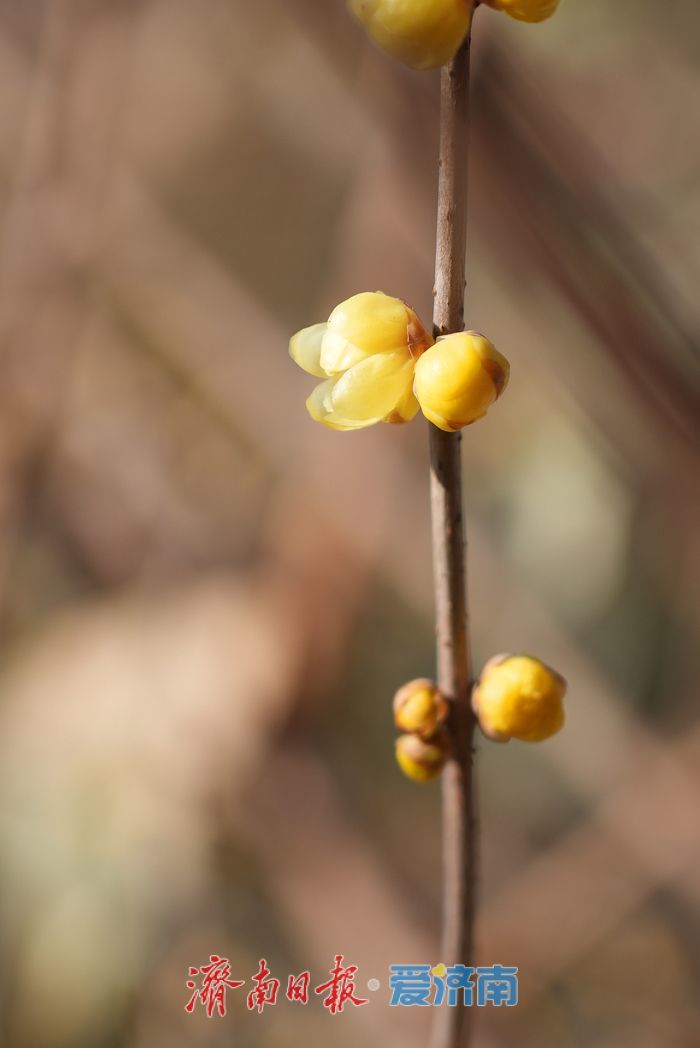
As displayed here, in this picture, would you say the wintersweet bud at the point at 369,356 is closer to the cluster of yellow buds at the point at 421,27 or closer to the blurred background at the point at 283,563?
the cluster of yellow buds at the point at 421,27

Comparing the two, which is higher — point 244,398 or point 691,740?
point 244,398

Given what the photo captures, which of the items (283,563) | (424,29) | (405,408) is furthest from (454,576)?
(283,563)

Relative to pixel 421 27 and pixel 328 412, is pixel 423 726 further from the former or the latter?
pixel 421 27

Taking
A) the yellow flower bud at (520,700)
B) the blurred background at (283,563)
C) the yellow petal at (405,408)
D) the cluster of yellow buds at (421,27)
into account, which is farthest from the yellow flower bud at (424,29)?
the blurred background at (283,563)

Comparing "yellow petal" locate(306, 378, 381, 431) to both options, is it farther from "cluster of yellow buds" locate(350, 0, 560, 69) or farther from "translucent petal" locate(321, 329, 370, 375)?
"cluster of yellow buds" locate(350, 0, 560, 69)

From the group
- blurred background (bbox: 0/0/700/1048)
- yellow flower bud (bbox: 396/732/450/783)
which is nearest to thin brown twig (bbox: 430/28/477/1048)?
yellow flower bud (bbox: 396/732/450/783)

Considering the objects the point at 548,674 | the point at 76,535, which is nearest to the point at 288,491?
the point at 76,535

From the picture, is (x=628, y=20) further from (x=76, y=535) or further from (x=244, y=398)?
(x=76, y=535)
